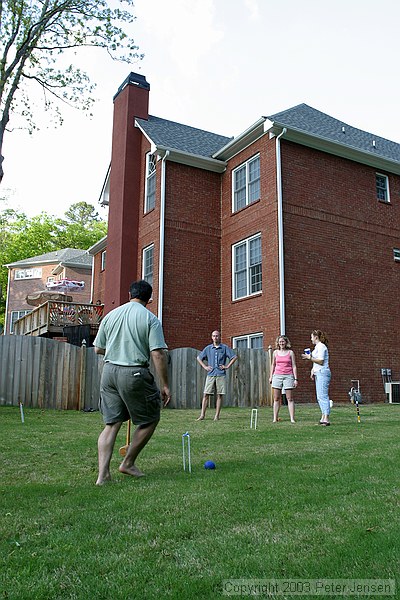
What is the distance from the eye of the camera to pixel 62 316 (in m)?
24.2

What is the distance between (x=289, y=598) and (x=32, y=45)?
16.7 meters

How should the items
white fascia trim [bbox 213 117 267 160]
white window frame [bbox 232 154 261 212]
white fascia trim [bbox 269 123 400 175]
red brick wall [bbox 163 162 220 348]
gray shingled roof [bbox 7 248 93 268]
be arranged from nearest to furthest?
white fascia trim [bbox 269 123 400 175] < white fascia trim [bbox 213 117 267 160] < white window frame [bbox 232 154 261 212] < red brick wall [bbox 163 162 220 348] < gray shingled roof [bbox 7 248 93 268]

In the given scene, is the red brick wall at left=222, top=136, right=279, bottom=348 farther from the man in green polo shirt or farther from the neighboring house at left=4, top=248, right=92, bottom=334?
the neighboring house at left=4, top=248, right=92, bottom=334

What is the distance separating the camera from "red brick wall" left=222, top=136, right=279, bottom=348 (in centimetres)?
1711

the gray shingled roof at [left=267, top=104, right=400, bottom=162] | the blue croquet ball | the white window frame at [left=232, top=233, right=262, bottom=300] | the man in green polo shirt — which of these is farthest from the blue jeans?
the gray shingled roof at [left=267, top=104, right=400, bottom=162]

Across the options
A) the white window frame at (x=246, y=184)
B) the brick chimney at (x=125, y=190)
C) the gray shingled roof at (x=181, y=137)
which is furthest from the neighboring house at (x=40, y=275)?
the white window frame at (x=246, y=184)

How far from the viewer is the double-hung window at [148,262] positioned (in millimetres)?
20141

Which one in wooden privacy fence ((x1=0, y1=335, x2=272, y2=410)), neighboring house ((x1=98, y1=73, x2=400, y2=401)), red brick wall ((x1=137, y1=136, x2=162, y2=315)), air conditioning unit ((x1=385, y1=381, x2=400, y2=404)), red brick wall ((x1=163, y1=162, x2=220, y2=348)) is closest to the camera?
wooden privacy fence ((x1=0, y1=335, x2=272, y2=410))

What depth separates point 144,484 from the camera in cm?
489

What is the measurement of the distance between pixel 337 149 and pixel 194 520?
54.9ft

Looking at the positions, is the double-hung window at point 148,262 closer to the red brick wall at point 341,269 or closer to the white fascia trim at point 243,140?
the white fascia trim at point 243,140

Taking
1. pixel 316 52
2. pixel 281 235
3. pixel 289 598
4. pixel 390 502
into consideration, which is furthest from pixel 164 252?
pixel 289 598

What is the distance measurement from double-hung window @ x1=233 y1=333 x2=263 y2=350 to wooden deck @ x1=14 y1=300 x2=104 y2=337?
23.0 feet

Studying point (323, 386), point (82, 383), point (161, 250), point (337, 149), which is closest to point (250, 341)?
point (161, 250)
